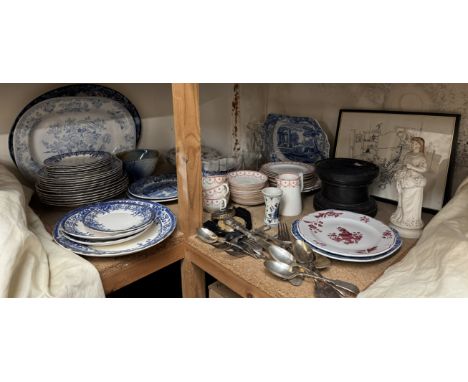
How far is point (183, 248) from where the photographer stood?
3.05 ft

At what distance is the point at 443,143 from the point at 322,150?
0.36m

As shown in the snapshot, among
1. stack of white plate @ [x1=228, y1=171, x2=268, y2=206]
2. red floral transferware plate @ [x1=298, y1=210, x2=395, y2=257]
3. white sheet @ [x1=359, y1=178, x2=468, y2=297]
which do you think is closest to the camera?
white sheet @ [x1=359, y1=178, x2=468, y2=297]

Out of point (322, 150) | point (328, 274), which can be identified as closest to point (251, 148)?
point (322, 150)

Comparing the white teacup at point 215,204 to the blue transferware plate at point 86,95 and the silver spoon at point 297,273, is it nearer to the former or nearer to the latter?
the silver spoon at point 297,273

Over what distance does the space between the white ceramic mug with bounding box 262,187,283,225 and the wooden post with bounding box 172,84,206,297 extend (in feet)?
0.56

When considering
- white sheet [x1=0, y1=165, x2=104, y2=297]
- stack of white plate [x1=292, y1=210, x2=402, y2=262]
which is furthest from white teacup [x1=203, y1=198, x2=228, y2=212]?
white sheet [x1=0, y1=165, x2=104, y2=297]

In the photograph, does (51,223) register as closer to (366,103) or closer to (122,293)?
(122,293)

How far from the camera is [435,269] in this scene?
597 millimetres

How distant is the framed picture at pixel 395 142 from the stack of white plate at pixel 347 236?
0.23m

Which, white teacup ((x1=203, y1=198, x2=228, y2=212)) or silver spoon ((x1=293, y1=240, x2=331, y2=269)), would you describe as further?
white teacup ((x1=203, y1=198, x2=228, y2=212))

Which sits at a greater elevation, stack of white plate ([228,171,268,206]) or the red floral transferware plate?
stack of white plate ([228,171,268,206])

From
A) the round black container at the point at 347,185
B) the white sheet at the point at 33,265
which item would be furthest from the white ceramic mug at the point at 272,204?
the white sheet at the point at 33,265

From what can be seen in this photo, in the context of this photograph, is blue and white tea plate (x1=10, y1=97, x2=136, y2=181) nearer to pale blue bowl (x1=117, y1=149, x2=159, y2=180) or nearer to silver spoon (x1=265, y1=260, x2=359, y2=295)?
pale blue bowl (x1=117, y1=149, x2=159, y2=180)

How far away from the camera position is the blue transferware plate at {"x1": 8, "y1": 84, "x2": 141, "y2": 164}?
1.07 m
